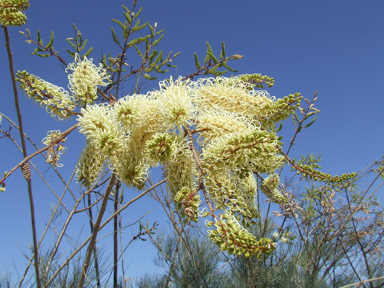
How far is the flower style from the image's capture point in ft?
2.90

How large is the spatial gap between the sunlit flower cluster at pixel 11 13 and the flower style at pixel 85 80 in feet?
0.59

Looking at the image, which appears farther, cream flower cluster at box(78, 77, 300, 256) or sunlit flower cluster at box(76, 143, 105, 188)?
sunlit flower cluster at box(76, 143, 105, 188)

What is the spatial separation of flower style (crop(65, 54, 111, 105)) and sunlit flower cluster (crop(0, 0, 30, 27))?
0.59 feet

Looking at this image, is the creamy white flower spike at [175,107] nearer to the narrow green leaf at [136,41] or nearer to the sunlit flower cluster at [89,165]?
the sunlit flower cluster at [89,165]

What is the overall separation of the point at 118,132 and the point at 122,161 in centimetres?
7

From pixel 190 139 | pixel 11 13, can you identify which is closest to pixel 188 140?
pixel 190 139

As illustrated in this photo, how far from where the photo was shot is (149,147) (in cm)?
66

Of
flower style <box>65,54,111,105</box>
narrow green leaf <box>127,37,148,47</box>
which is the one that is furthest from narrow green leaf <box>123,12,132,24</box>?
flower style <box>65,54,111,105</box>

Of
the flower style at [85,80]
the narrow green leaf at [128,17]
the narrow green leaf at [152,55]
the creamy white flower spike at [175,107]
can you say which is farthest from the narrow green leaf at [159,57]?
the creamy white flower spike at [175,107]

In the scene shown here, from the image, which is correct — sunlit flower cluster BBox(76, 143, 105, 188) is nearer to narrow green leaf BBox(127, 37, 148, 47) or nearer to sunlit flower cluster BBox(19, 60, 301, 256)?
sunlit flower cluster BBox(19, 60, 301, 256)

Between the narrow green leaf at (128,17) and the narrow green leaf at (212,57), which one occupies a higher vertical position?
the narrow green leaf at (128,17)

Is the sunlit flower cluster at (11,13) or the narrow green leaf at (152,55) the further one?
the narrow green leaf at (152,55)

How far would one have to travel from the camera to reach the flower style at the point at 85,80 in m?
0.89

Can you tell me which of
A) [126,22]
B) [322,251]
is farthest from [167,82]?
[322,251]
